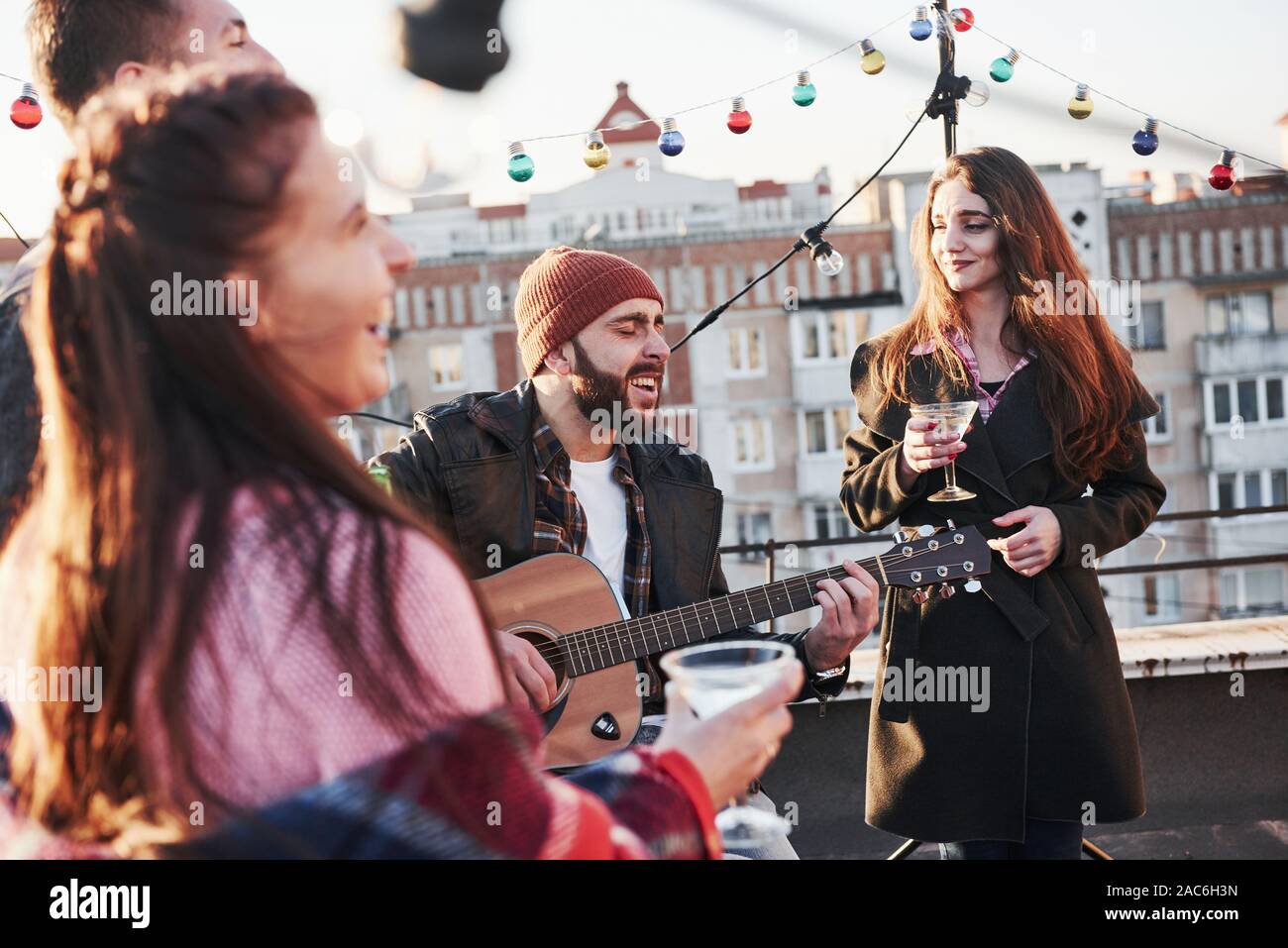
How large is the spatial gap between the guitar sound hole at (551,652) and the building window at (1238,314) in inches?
1702

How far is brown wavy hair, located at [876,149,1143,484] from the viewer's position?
277 centimetres

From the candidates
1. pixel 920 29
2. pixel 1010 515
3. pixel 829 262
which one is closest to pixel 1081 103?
pixel 920 29

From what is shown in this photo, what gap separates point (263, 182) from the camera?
1.08 metres

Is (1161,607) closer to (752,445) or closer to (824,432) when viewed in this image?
(824,432)

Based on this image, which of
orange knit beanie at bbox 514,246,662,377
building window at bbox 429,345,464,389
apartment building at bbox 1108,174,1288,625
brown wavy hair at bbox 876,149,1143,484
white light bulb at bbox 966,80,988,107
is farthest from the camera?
building window at bbox 429,345,464,389

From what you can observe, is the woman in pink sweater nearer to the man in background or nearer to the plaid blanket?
the plaid blanket

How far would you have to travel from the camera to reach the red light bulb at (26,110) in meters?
3.20

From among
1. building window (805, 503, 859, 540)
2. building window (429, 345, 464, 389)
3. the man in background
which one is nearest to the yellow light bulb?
the man in background

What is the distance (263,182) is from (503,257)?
39.1 meters

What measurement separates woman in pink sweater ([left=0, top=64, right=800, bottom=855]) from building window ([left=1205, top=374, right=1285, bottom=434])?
44.8 m

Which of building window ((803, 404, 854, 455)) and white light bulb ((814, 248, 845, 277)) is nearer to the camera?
white light bulb ((814, 248, 845, 277))

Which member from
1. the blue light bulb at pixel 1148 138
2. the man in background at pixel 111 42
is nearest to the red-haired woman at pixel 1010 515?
the blue light bulb at pixel 1148 138

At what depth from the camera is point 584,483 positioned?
304 cm
